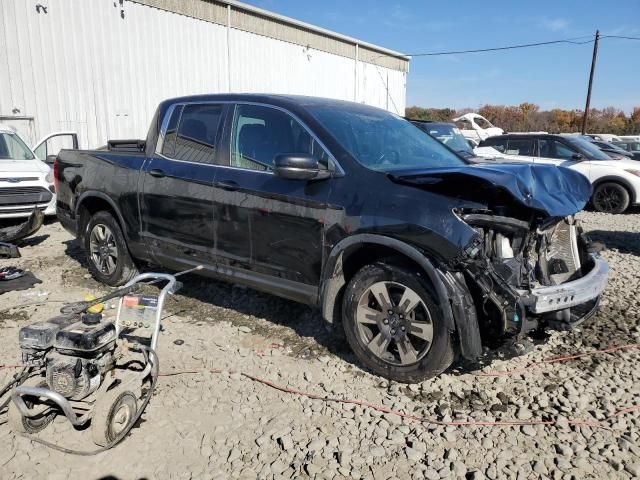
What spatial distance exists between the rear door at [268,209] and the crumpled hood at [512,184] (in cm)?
71

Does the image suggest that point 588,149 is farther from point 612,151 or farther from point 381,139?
point 381,139

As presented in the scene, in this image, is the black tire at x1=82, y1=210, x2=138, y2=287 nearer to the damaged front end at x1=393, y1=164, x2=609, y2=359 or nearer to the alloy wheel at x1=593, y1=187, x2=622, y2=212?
the damaged front end at x1=393, y1=164, x2=609, y2=359

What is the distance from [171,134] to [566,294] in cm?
347

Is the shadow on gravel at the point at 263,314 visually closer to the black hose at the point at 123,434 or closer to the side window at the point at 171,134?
the black hose at the point at 123,434

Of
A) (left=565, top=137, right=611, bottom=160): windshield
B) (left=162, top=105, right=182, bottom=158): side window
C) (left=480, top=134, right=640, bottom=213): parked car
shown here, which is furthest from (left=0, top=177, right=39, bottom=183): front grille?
(left=565, top=137, right=611, bottom=160): windshield

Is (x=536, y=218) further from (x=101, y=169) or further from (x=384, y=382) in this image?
(x=101, y=169)

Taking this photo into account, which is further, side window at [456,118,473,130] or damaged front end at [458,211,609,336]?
side window at [456,118,473,130]

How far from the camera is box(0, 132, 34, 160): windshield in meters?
8.99

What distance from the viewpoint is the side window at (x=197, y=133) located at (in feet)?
14.4

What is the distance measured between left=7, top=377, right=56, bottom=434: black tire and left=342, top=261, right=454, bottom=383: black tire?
1848 mm

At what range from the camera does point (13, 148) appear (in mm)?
9180

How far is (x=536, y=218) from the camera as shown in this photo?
3.26 meters

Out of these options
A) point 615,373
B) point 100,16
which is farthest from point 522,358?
point 100,16

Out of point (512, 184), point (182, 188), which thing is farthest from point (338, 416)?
point (182, 188)
